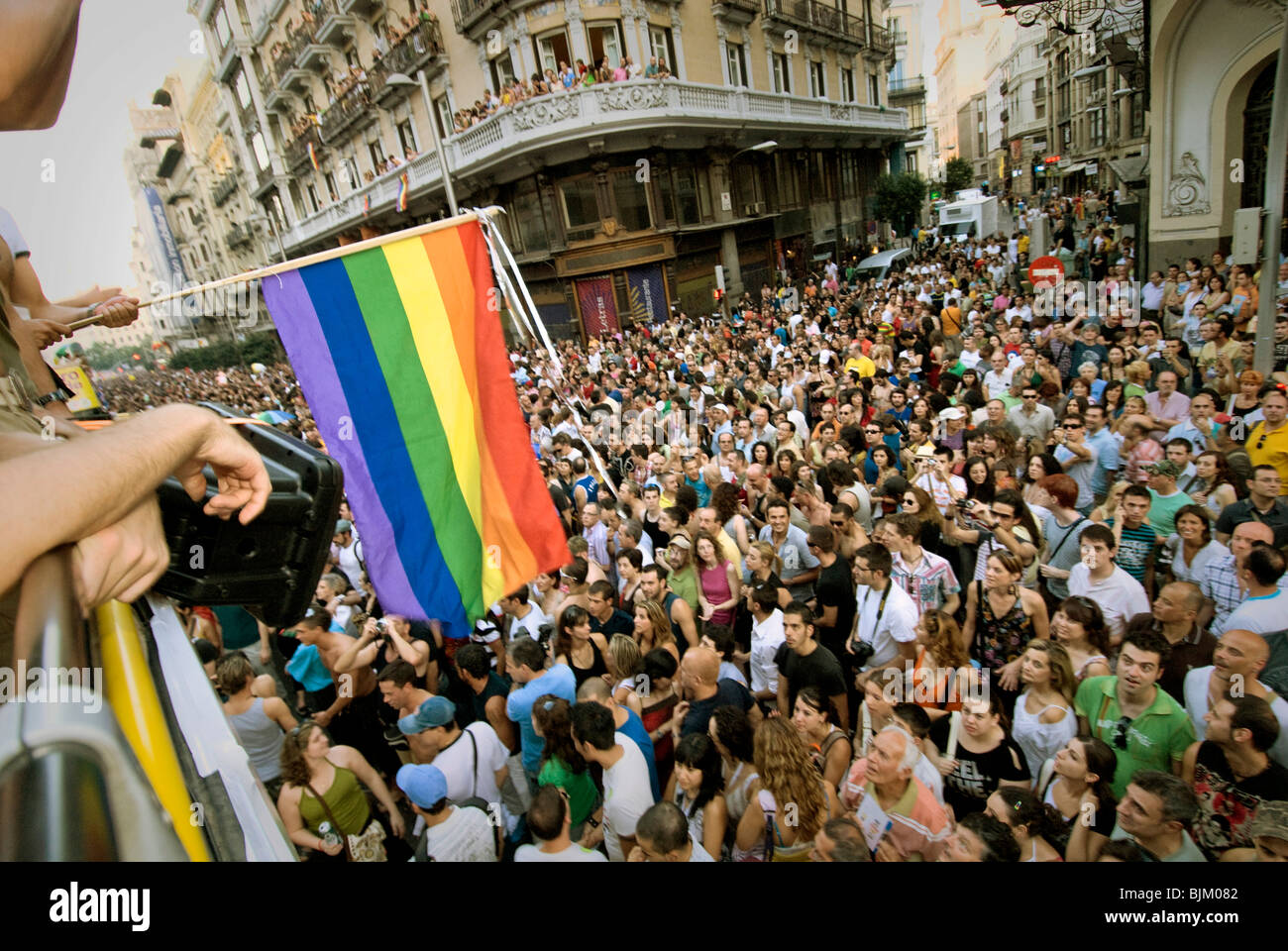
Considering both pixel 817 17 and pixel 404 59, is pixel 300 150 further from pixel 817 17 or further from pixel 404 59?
pixel 817 17

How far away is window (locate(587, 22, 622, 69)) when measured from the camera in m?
17.3

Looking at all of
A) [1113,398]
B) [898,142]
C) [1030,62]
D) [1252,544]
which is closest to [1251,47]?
[1030,62]

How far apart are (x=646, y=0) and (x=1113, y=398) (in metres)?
16.9

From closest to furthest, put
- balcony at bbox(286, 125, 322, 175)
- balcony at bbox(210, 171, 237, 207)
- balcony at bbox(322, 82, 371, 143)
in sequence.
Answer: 1. balcony at bbox(210, 171, 237, 207)
2. balcony at bbox(286, 125, 322, 175)
3. balcony at bbox(322, 82, 371, 143)

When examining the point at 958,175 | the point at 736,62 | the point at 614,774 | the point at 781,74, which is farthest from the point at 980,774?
the point at 958,175

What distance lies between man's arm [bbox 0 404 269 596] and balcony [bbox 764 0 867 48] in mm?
17007

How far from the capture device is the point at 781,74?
21.2m

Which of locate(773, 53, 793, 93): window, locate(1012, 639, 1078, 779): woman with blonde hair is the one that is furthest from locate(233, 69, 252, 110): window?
locate(773, 53, 793, 93): window

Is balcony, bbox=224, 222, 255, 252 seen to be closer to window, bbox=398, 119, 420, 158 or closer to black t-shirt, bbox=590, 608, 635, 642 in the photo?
black t-shirt, bbox=590, 608, 635, 642

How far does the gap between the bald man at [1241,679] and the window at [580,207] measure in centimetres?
1878

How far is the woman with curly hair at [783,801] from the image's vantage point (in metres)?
2.68

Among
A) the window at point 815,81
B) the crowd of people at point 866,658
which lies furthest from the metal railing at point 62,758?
the window at point 815,81

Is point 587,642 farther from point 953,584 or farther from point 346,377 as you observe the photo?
point 953,584
